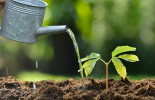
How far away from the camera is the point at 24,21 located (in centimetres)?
365

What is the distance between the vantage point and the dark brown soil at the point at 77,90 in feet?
10.5

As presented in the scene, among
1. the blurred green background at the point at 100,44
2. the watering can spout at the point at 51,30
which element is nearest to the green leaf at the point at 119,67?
the watering can spout at the point at 51,30

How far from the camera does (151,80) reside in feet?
12.2

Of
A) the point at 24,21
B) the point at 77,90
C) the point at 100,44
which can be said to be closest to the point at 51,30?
the point at 24,21

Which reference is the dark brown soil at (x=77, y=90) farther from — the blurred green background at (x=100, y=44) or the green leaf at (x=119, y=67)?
the blurred green background at (x=100, y=44)

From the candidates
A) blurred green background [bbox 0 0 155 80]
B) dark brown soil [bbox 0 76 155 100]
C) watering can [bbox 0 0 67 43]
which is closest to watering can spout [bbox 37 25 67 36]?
watering can [bbox 0 0 67 43]

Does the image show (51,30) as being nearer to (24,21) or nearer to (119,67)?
(24,21)

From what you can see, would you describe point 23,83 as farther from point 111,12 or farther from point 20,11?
point 111,12

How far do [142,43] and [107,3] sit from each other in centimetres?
125

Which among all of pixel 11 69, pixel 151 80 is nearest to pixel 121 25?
pixel 11 69

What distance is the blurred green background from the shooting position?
11.2 meters

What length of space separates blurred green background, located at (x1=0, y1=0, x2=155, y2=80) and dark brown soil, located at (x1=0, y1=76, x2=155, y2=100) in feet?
23.5

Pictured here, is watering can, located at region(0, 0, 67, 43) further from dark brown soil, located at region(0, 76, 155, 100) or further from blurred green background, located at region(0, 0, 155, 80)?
blurred green background, located at region(0, 0, 155, 80)

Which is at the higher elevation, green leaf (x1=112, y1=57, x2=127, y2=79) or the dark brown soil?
green leaf (x1=112, y1=57, x2=127, y2=79)
